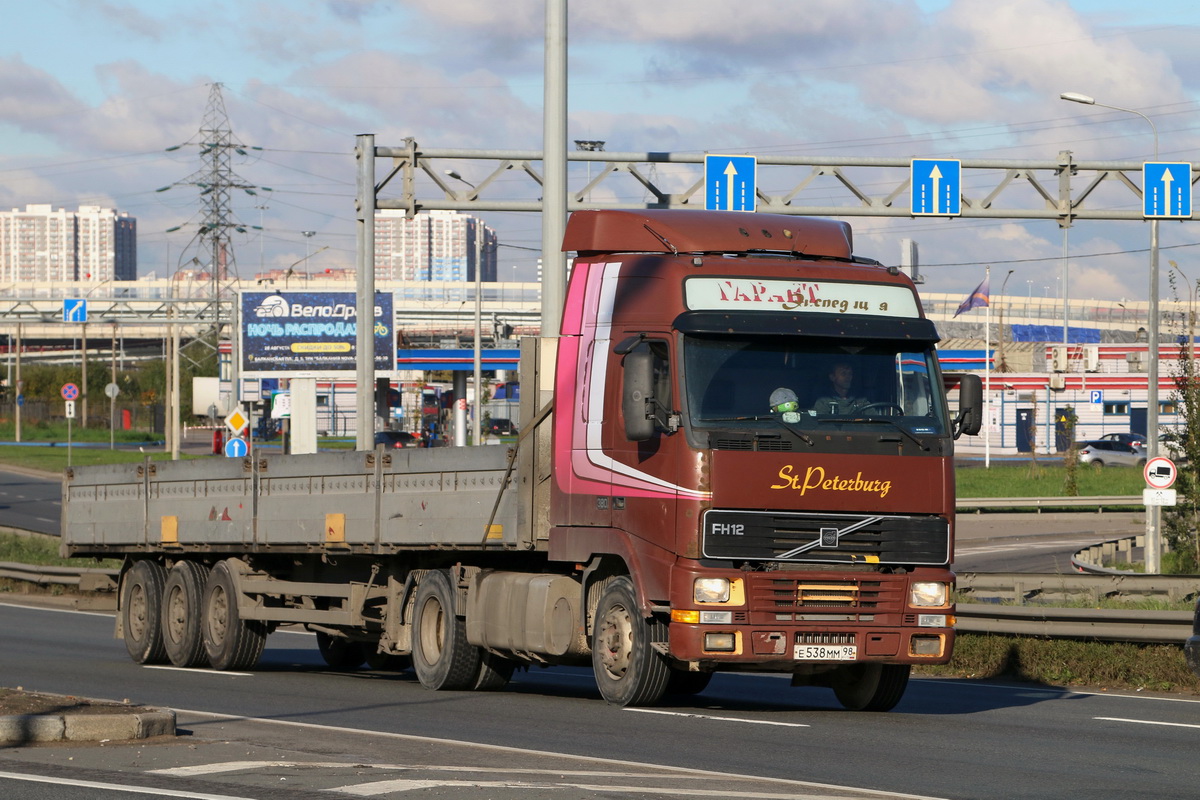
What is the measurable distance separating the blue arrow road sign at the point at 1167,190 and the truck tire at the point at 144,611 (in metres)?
20.7

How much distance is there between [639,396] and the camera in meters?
11.3

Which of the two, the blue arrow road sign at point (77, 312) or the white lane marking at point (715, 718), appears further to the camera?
the blue arrow road sign at point (77, 312)

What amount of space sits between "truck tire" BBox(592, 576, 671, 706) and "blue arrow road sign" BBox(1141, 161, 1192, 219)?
72.9 feet

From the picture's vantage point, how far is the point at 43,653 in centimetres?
1906

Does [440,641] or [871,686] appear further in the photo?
[440,641]

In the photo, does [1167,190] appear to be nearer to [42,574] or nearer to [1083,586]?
[1083,586]

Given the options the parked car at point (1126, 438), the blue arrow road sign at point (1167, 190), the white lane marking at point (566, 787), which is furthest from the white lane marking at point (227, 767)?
the parked car at point (1126, 438)

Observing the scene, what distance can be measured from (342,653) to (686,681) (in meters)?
6.18

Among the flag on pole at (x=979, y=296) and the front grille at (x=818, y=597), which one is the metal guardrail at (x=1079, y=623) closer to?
the front grille at (x=818, y=597)

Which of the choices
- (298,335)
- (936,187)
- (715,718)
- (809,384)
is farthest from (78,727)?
(298,335)

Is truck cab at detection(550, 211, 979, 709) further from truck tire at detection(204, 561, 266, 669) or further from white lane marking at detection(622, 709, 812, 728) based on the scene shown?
truck tire at detection(204, 561, 266, 669)

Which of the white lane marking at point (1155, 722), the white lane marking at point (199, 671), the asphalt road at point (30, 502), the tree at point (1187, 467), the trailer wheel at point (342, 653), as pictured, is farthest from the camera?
the asphalt road at point (30, 502)

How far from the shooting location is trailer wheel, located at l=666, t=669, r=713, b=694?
491 inches

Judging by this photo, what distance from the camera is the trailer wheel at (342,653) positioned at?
58.9 ft
